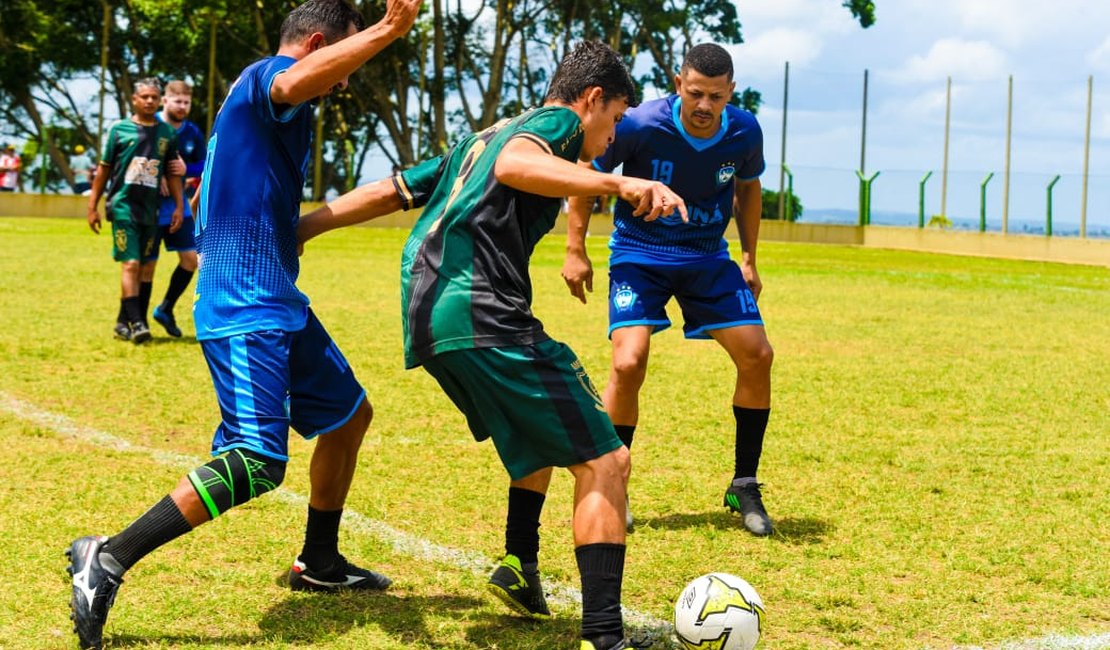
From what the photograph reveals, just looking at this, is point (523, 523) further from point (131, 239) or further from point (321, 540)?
point (131, 239)

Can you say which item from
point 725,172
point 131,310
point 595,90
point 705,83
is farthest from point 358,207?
point 131,310

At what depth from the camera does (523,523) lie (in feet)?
14.5

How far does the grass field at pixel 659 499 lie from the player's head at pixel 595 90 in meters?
1.61

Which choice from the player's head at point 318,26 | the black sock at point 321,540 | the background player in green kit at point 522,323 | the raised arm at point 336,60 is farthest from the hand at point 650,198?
the black sock at point 321,540

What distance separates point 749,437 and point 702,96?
154 centimetres

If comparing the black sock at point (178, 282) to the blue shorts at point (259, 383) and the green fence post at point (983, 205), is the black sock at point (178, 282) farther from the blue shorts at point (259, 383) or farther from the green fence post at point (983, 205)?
the green fence post at point (983, 205)

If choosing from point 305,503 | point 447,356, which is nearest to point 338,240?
point 305,503

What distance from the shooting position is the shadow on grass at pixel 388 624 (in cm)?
399

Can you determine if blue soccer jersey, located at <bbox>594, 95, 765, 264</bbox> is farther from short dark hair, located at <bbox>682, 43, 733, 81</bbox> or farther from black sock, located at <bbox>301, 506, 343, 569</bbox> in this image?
black sock, located at <bbox>301, 506, 343, 569</bbox>

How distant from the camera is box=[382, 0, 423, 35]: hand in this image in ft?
12.7

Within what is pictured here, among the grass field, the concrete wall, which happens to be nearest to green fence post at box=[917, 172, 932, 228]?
the concrete wall

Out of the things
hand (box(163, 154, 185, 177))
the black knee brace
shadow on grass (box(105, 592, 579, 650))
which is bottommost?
shadow on grass (box(105, 592, 579, 650))

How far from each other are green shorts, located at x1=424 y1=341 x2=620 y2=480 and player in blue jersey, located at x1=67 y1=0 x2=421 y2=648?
0.60 m

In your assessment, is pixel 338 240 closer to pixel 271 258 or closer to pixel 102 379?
pixel 102 379
